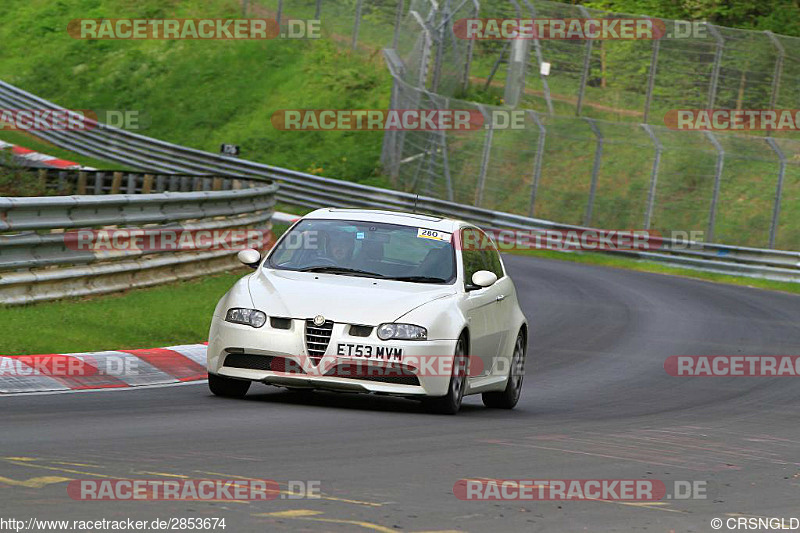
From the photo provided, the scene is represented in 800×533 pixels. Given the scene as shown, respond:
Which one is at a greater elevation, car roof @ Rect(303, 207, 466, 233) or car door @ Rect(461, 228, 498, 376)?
car roof @ Rect(303, 207, 466, 233)

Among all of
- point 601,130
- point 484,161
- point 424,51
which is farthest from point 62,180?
point 424,51

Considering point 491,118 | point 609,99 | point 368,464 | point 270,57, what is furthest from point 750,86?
point 368,464

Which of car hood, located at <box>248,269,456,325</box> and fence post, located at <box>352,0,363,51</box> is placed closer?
car hood, located at <box>248,269,456,325</box>

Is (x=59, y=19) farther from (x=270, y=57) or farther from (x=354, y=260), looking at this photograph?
(x=354, y=260)

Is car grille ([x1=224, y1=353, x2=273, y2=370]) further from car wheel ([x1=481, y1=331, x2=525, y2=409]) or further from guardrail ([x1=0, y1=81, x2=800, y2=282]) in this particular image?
guardrail ([x1=0, y1=81, x2=800, y2=282])

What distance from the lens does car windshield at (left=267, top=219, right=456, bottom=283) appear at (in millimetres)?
11352

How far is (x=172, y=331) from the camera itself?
1427cm

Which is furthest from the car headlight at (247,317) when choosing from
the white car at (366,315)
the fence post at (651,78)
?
the fence post at (651,78)

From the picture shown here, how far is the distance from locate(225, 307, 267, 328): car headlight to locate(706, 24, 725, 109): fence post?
31.9m

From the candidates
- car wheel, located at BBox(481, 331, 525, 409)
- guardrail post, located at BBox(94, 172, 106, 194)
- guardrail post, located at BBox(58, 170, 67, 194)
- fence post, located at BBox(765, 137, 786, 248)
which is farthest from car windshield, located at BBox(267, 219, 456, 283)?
fence post, located at BBox(765, 137, 786, 248)

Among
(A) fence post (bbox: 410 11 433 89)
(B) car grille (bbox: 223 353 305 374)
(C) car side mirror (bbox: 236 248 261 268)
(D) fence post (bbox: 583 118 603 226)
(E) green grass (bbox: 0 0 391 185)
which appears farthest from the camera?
(E) green grass (bbox: 0 0 391 185)

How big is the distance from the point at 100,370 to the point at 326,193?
29087 millimetres

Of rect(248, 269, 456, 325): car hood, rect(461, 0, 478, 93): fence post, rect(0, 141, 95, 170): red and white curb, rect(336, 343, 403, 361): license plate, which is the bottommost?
rect(0, 141, 95, 170): red and white curb

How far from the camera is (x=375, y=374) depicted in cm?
1046
